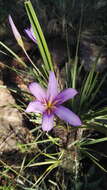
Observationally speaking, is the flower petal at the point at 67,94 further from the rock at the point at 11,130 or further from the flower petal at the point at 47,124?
the rock at the point at 11,130

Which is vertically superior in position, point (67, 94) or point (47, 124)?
point (67, 94)

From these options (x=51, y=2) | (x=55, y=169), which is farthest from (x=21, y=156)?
(x=51, y=2)

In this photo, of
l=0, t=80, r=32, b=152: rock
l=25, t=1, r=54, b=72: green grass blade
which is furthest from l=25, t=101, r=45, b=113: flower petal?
l=0, t=80, r=32, b=152: rock

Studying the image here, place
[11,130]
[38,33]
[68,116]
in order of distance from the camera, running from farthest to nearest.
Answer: [11,130] → [38,33] → [68,116]

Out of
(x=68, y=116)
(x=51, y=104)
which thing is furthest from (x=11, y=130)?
(x=68, y=116)

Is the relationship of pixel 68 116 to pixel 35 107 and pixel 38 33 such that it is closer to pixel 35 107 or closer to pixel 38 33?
pixel 35 107

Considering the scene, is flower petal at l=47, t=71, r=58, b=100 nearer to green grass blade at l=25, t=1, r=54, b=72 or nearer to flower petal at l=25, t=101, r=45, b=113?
flower petal at l=25, t=101, r=45, b=113

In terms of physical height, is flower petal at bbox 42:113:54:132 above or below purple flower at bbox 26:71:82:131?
below

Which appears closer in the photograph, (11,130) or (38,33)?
(38,33)
